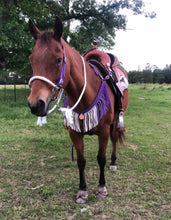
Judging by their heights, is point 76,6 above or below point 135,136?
above

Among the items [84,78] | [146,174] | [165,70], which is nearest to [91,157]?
[146,174]

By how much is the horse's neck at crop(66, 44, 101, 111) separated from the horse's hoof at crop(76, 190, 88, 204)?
3.80ft

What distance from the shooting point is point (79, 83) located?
1.98 metres

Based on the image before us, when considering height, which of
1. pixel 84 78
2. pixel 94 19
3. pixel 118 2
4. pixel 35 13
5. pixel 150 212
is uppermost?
pixel 118 2

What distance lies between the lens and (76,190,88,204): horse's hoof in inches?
94.4

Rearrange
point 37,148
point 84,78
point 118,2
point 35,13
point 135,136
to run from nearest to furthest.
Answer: point 84,78, point 37,148, point 135,136, point 35,13, point 118,2

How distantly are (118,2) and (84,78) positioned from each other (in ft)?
27.7

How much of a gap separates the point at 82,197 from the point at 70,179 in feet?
1.86

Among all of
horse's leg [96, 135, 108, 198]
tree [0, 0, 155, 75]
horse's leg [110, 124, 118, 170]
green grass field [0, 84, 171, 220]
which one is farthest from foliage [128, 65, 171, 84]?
horse's leg [96, 135, 108, 198]

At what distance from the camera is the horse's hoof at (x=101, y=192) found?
2.51 meters

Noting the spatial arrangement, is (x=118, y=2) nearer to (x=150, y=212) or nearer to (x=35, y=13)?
(x=35, y=13)

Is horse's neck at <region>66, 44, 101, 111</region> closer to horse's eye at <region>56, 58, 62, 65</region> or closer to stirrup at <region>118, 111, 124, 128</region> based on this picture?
horse's eye at <region>56, 58, 62, 65</region>

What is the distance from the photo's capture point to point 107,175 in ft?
10.2

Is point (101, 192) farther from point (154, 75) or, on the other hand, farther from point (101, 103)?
point (154, 75)
